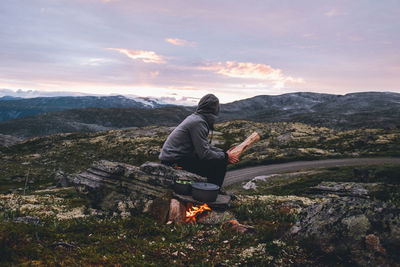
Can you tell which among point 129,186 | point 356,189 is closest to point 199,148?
point 129,186

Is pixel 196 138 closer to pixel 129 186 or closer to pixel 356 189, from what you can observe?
pixel 129 186

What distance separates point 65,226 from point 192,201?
4.63 m

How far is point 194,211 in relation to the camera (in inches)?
366

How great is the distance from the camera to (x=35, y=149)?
76.8 meters

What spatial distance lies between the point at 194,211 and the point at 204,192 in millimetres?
853

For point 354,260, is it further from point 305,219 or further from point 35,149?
point 35,149

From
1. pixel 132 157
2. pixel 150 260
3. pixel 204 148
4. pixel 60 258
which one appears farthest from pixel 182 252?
pixel 132 157

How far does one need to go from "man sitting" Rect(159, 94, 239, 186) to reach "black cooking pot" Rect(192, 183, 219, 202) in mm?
1247

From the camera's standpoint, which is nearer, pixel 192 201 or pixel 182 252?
pixel 182 252

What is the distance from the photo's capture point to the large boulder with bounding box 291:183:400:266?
5.94m

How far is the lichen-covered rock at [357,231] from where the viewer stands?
5938mm

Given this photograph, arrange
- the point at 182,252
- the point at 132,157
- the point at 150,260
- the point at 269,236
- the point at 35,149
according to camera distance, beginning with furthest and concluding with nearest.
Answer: the point at 35,149, the point at 132,157, the point at 269,236, the point at 182,252, the point at 150,260

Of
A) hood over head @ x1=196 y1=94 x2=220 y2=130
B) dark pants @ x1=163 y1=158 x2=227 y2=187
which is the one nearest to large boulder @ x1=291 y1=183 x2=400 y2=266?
dark pants @ x1=163 y1=158 x2=227 y2=187

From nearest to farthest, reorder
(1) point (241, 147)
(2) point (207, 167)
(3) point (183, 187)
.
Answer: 1. (3) point (183, 187)
2. (2) point (207, 167)
3. (1) point (241, 147)
